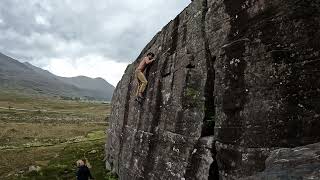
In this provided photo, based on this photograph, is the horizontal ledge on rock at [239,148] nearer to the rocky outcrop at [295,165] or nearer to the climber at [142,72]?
the rocky outcrop at [295,165]

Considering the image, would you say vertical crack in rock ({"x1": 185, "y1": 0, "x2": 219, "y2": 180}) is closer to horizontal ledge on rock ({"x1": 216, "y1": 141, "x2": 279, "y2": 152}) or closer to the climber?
horizontal ledge on rock ({"x1": 216, "y1": 141, "x2": 279, "y2": 152})

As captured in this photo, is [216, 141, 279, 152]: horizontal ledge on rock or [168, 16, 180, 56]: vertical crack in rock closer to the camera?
[216, 141, 279, 152]: horizontal ledge on rock

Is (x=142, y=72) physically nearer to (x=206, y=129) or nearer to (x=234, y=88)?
(x=206, y=129)

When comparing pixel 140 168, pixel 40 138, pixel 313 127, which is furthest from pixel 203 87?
pixel 40 138

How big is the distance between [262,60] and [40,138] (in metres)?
66.1

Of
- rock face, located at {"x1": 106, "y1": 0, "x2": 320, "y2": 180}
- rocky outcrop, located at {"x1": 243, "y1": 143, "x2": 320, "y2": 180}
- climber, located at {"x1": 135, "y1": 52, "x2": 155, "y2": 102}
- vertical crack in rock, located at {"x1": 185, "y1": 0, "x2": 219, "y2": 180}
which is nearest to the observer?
rocky outcrop, located at {"x1": 243, "y1": 143, "x2": 320, "y2": 180}

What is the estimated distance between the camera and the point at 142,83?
983 inches

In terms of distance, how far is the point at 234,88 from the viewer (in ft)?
46.3

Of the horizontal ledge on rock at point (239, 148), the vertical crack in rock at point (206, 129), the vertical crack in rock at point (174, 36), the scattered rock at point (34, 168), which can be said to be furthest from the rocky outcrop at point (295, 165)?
the scattered rock at point (34, 168)

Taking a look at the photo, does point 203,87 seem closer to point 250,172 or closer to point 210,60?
point 210,60

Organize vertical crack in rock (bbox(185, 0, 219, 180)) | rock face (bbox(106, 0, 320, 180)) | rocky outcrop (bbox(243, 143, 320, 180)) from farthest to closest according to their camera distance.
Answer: vertical crack in rock (bbox(185, 0, 219, 180)) → rock face (bbox(106, 0, 320, 180)) → rocky outcrop (bbox(243, 143, 320, 180))

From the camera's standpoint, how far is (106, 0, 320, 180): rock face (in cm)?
1197

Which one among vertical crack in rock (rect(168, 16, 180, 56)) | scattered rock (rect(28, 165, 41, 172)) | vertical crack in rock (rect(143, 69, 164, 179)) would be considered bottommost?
scattered rock (rect(28, 165, 41, 172))

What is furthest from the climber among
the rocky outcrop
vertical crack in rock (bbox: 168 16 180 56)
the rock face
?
the rocky outcrop
